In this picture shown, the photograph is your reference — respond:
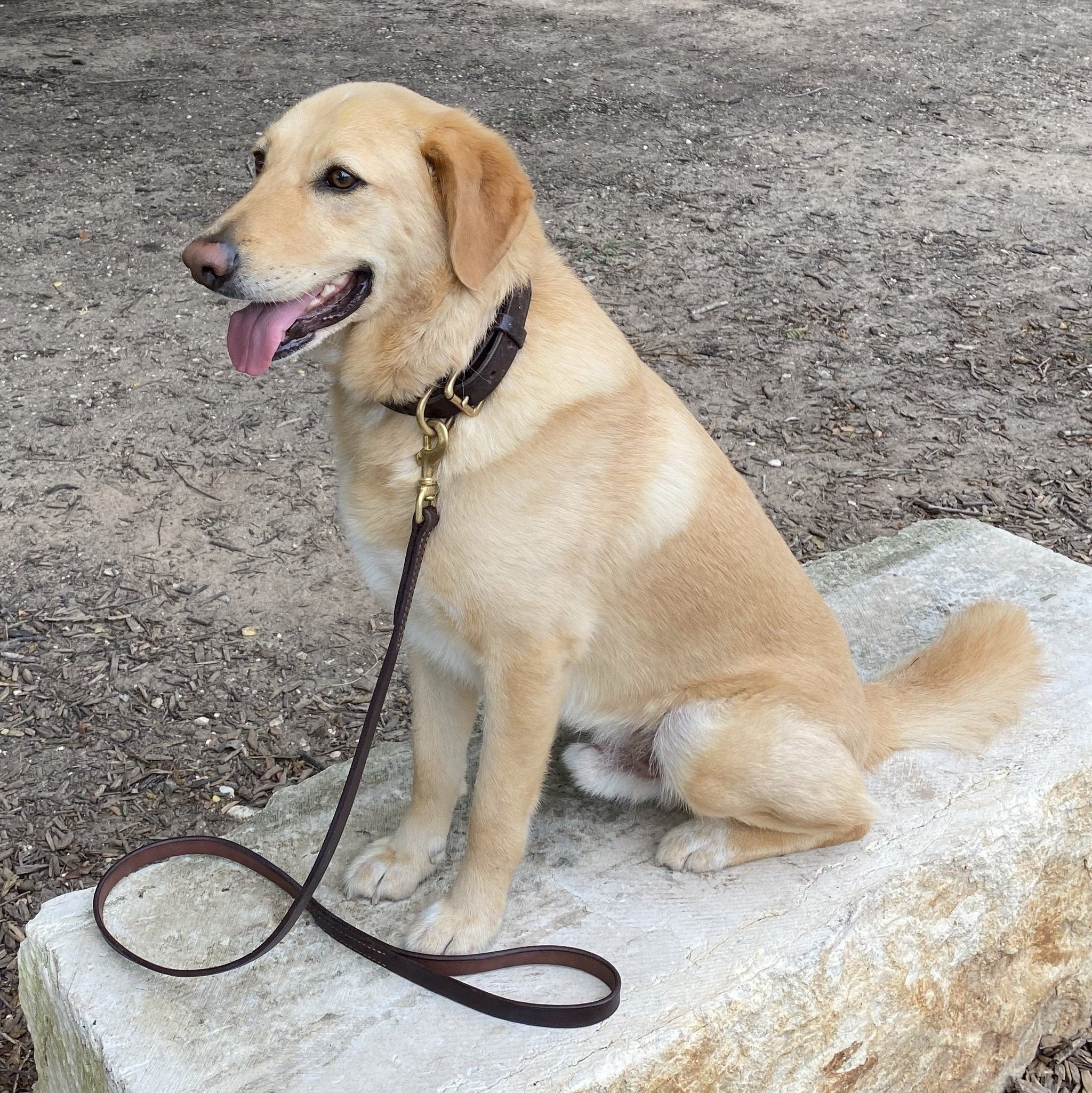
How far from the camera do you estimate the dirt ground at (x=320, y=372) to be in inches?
137

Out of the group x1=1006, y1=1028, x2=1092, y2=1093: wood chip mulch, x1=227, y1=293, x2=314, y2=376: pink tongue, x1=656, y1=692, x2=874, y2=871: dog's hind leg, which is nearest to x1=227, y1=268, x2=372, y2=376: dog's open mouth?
x1=227, y1=293, x2=314, y2=376: pink tongue

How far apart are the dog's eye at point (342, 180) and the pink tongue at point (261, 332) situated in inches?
7.8

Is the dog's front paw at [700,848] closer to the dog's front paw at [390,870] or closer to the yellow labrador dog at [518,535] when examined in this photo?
the yellow labrador dog at [518,535]

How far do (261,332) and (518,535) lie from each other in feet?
1.86

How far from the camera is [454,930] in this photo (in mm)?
2100

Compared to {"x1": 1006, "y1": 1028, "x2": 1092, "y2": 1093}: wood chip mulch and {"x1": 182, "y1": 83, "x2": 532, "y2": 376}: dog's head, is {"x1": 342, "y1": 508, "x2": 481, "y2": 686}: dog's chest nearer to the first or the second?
{"x1": 182, "y1": 83, "x2": 532, "y2": 376}: dog's head

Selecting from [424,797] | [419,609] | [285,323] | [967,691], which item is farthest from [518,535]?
[967,691]

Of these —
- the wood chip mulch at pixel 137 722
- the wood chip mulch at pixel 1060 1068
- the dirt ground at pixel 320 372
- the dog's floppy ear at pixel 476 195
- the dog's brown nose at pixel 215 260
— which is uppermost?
the dog's floppy ear at pixel 476 195

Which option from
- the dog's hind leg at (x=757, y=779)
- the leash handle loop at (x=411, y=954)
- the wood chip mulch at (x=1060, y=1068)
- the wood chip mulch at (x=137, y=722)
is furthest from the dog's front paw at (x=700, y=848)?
the wood chip mulch at (x=137, y=722)

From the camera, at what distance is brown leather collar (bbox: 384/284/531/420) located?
201 cm

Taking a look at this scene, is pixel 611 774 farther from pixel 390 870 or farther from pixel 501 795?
pixel 390 870

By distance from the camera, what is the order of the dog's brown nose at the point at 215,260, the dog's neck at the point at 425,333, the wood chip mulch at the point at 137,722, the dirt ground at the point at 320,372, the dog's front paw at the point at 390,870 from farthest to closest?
the dirt ground at the point at 320,372, the wood chip mulch at the point at 137,722, the dog's front paw at the point at 390,870, the dog's neck at the point at 425,333, the dog's brown nose at the point at 215,260

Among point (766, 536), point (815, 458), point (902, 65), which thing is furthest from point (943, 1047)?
point (902, 65)

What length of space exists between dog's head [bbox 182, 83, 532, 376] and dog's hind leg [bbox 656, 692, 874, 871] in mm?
958
